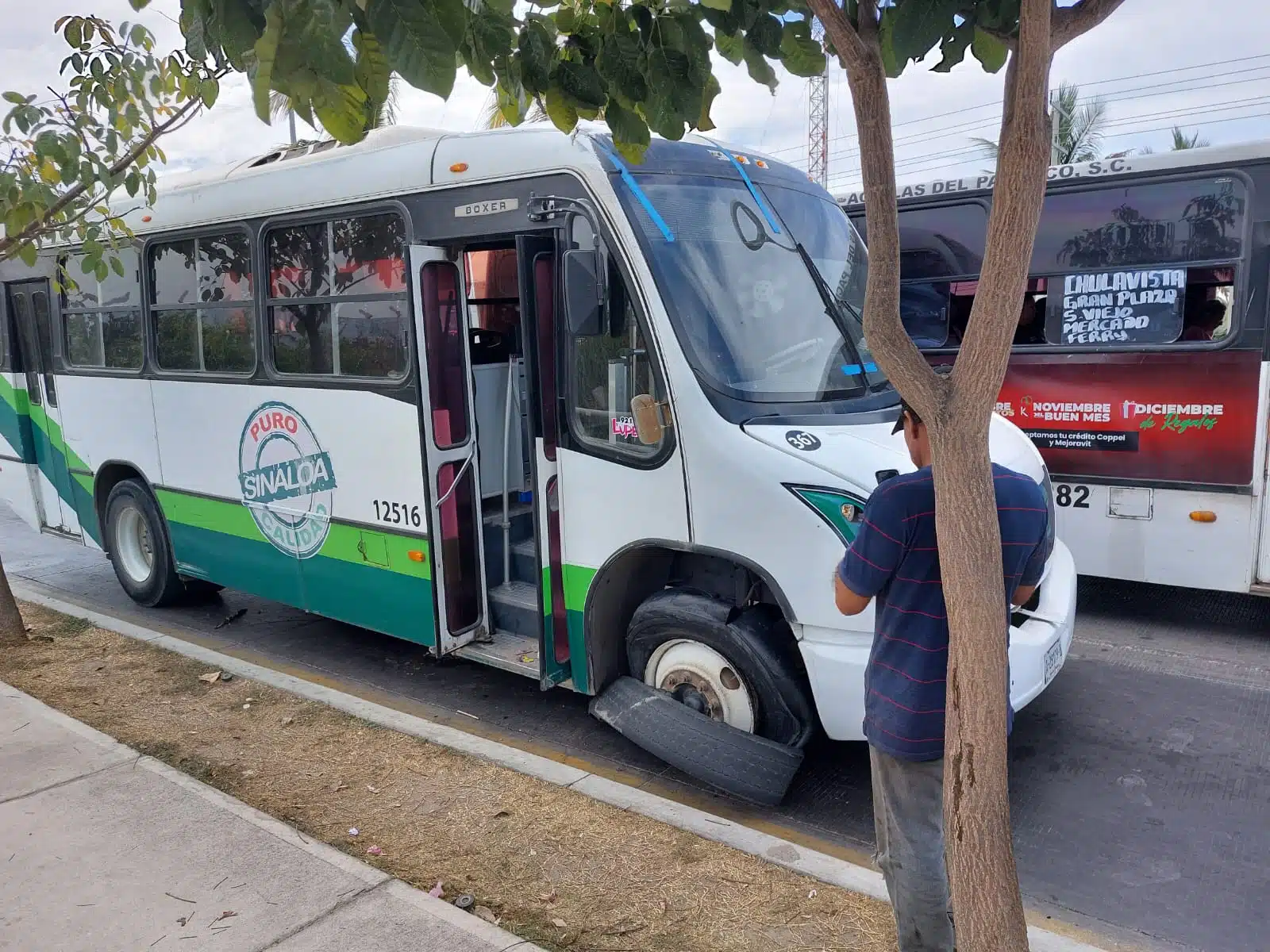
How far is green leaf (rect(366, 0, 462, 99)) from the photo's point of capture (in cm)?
203

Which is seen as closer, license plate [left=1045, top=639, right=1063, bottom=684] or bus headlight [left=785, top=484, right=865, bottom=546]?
bus headlight [left=785, top=484, right=865, bottom=546]

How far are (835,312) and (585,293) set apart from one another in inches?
47.5

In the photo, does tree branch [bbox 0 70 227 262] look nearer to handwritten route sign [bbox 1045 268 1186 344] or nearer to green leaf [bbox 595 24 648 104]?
green leaf [bbox 595 24 648 104]

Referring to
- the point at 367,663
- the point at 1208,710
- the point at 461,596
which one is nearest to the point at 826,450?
the point at 461,596

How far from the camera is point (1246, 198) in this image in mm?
6496

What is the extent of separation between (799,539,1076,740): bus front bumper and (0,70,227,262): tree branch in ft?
14.4

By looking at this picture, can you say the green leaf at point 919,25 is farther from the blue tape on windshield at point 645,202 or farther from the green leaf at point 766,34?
the blue tape on windshield at point 645,202

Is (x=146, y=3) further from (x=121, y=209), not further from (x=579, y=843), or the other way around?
(x=121, y=209)

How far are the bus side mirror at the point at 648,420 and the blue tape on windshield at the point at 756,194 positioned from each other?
110 centimetres

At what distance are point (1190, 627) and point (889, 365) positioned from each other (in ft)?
18.3

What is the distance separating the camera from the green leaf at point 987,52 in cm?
279

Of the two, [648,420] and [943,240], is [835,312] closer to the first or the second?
[648,420]

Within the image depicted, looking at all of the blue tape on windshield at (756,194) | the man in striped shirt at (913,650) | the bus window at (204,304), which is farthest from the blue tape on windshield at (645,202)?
the bus window at (204,304)

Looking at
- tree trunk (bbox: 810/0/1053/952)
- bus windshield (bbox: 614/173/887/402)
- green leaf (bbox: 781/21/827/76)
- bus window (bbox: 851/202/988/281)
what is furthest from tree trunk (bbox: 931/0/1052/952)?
bus window (bbox: 851/202/988/281)
